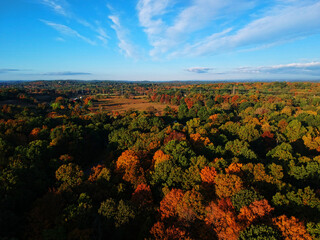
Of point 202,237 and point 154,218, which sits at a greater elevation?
point 202,237

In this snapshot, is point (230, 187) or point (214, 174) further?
point (214, 174)

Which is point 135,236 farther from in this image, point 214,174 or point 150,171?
point 214,174

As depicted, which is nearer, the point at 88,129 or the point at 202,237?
the point at 202,237

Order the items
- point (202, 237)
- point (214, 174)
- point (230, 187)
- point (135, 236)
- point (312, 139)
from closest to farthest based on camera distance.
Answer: point (202, 237)
point (135, 236)
point (230, 187)
point (214, 174)
point (312, 139)

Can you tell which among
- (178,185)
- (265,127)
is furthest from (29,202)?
(265,127)

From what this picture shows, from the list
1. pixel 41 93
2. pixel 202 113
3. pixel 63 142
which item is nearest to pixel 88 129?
pixel 63 142

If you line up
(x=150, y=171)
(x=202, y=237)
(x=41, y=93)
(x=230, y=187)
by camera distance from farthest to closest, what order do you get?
(x=41, y=93) < (x=150, y=171) < (x=230, y=187) < (x=202, y=237)

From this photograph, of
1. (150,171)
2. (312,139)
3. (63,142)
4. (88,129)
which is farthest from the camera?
(88,129)

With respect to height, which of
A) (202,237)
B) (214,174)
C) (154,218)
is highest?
(214,174)

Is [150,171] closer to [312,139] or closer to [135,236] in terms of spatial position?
[135,236]
